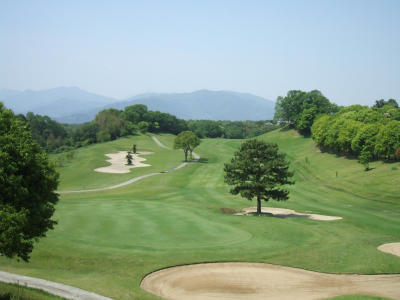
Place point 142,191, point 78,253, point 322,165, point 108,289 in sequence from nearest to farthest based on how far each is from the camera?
point 108,289 → point 78,253 → point 142,191 → point 322,165

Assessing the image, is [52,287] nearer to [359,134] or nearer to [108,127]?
[359,134]

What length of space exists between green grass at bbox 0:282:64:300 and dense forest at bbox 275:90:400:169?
59373 mm

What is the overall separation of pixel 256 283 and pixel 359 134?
61.2 metres

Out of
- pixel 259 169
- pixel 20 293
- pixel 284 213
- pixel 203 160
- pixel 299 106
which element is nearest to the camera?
pixel 20 293

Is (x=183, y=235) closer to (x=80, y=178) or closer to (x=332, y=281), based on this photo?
(x=332, y=281)

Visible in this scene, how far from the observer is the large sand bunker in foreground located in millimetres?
17781

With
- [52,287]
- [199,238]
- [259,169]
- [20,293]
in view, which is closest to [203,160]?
[259,169]

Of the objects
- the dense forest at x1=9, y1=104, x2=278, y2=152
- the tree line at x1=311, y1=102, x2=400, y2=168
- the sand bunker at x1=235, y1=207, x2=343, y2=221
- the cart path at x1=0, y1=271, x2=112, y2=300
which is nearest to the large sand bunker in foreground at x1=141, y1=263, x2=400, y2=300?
the cart path at x1=0, y1=271, x2=112, y2=300

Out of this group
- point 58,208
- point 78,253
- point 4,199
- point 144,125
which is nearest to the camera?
point 4,199

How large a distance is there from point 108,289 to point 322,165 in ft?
226

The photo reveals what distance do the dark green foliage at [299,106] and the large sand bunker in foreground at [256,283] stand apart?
100 meters

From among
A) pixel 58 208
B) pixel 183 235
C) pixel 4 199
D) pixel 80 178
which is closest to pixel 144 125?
pixel 80 178

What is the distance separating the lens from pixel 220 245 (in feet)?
79.7

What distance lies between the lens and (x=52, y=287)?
1522 centimetres
